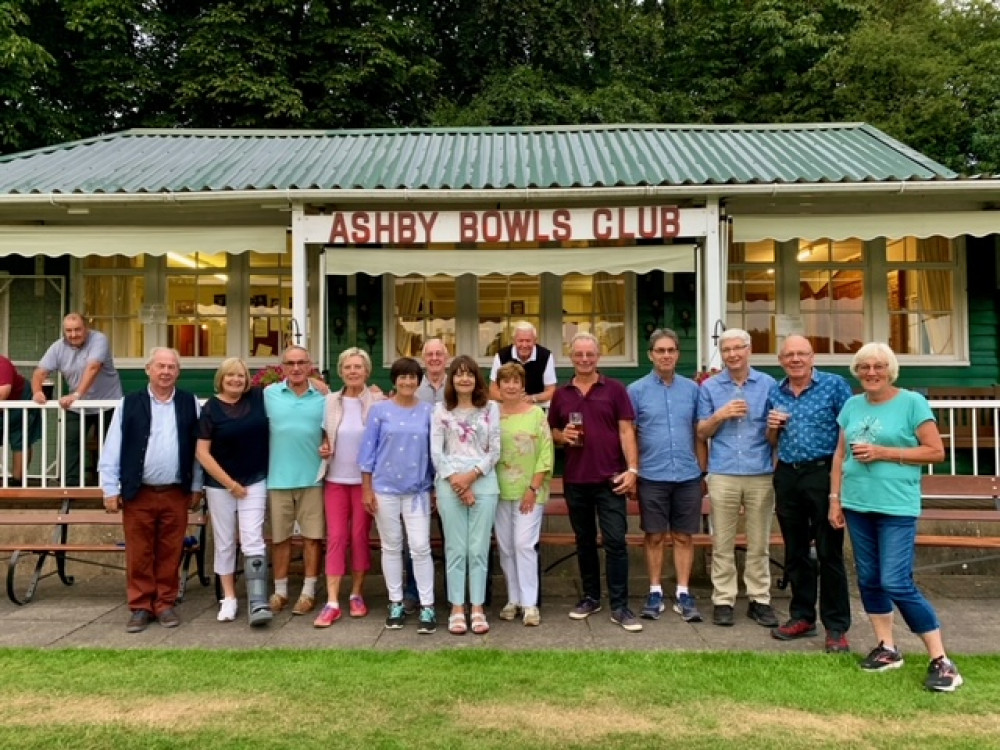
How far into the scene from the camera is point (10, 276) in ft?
28.6

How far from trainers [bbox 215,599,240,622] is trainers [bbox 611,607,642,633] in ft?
8.03

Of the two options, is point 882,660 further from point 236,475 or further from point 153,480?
point 153,480

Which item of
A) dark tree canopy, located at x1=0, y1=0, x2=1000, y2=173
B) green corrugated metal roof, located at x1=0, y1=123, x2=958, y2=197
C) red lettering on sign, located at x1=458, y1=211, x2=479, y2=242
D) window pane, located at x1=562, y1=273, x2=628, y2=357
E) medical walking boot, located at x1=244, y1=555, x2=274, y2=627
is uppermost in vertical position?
dark tree canopy, located at x1=0, y1=0, x2=1000, y2=173

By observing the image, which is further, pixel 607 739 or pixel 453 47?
pixel 453 47

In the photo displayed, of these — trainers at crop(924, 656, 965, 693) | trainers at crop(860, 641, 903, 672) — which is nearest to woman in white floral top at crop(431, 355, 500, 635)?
trainers at crop(860, 641, 903, 672)

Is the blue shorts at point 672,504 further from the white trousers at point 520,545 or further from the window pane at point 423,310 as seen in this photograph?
the window pane at point 423,310

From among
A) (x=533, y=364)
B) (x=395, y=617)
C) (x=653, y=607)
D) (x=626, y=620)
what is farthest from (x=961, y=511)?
(x=395, y=617)

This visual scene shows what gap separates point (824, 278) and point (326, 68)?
14365 mm

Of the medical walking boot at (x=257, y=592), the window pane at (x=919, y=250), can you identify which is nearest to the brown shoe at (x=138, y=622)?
the medical walking boot at (x=257, y=592)

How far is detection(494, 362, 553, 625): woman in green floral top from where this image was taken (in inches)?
177

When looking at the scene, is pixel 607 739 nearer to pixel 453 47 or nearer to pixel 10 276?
pixel 10 276

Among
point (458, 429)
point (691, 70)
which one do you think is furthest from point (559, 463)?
point (691, 70)

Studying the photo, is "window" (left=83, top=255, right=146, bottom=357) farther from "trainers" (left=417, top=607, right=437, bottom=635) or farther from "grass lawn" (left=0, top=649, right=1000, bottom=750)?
"trainers" (left=417, top=607, right=437, bottom=635)

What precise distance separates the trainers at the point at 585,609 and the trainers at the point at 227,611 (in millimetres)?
2188
